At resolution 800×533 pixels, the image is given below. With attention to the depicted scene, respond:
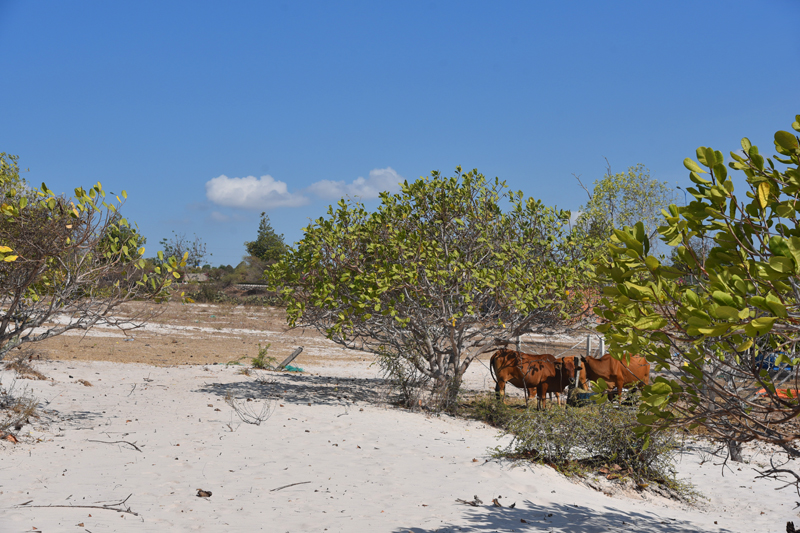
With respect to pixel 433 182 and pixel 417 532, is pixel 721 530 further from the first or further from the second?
pixel 433 182

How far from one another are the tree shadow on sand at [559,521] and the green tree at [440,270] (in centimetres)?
437

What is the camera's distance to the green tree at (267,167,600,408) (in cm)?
1063

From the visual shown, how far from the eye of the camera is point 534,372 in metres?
12.4

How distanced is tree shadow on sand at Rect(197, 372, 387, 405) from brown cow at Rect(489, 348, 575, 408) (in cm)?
295

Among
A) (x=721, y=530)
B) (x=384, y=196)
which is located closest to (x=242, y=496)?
(x=721, y=530)

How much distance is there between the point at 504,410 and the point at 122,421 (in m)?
7.40

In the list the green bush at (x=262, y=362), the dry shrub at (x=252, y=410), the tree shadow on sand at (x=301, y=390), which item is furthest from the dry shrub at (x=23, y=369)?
the green bush at (x=262, y=362)

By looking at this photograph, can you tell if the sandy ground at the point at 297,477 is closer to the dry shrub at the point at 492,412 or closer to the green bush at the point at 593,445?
the green bush at the point at 593,445

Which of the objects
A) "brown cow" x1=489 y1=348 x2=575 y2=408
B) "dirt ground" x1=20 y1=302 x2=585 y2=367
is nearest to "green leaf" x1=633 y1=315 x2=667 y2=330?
"brown cow" x1=489 y1=348 x2=575 y2=408

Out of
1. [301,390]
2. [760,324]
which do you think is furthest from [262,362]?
[760,324]

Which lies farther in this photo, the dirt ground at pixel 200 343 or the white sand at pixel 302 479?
the dirt ground at pixel 200 343

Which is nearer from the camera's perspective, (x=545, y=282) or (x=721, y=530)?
(x=721, y=530)

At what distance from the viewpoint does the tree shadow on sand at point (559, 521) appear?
5.50 metres

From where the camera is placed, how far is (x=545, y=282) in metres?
10.8
